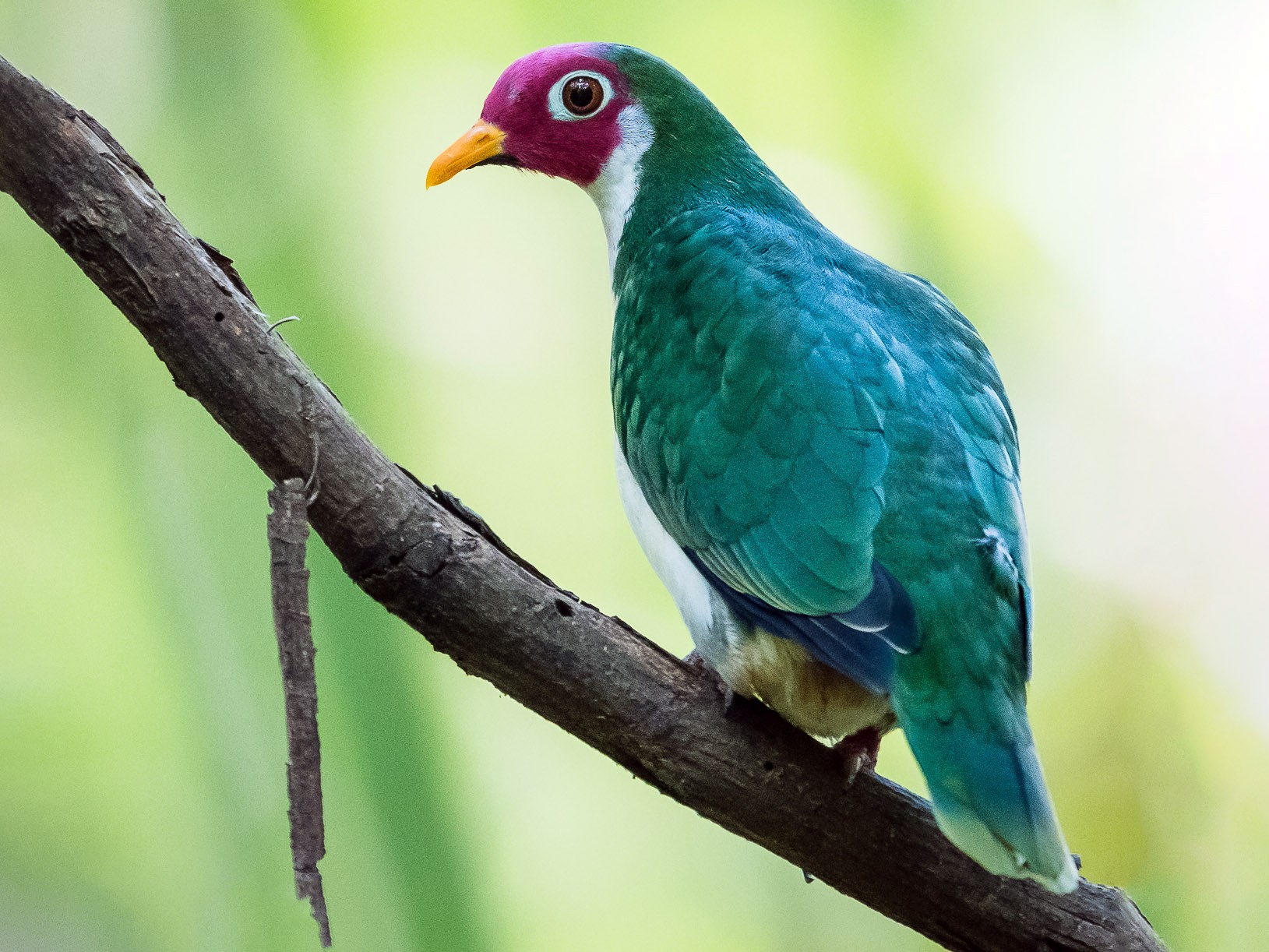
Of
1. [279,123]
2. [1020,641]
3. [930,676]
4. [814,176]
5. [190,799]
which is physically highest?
[814,176]

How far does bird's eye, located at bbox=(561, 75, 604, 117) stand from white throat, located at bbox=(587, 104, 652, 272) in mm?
41

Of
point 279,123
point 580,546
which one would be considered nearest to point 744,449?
point 580,546

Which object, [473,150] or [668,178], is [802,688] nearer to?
[668,178]

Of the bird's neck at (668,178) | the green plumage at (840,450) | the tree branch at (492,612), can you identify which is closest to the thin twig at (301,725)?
the tree branch at (492,612)

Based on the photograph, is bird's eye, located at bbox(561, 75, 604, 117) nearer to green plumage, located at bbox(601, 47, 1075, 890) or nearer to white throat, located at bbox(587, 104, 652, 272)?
white throat, located at bbox(587, 104, 652, 272)

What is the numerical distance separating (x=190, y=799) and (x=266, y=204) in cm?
111

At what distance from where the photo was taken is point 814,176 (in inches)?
96.4

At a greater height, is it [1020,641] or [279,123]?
[279,123]

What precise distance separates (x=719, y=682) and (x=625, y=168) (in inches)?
29.8

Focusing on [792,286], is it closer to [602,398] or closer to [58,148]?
[58,148]

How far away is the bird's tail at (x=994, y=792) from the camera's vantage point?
112 cm

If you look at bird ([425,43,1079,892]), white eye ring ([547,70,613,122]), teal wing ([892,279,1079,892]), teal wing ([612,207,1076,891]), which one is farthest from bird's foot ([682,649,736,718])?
white eye ring ([547,70,613,122])

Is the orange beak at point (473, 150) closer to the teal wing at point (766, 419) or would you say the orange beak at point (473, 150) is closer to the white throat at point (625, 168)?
the white throat at point (625, 168)

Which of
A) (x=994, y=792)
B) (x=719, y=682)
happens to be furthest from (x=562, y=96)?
(x=994, y=792)
